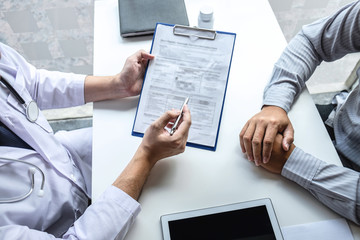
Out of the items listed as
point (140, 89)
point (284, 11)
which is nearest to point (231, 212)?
point (140, 89)

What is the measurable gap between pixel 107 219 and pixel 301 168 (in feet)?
1.61

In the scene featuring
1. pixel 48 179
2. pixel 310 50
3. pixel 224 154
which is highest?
pixel 310 50

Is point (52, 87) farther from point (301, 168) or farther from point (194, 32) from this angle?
point (301, 168)

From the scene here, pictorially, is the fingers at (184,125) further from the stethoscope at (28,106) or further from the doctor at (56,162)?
the stethoscope at (28,106)

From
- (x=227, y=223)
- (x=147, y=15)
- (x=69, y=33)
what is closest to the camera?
(x=227, y=223)

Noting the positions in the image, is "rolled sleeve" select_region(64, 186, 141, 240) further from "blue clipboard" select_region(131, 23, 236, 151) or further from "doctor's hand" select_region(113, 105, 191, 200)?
"blue clipboard" select_region(131, 23, 236, 151)

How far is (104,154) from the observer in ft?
2.55

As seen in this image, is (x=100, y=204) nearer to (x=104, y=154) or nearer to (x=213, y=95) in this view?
(x=104, y=154)

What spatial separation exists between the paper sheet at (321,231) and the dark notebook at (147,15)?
2.36ft

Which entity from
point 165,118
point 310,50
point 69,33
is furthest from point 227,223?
point 69,33

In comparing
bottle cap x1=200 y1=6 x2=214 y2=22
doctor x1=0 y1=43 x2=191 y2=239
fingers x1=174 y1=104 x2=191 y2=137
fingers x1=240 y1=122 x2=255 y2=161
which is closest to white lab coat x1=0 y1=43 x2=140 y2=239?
doctor x1=0 y1=43 x2=191 y2=239

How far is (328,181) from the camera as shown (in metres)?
0.69

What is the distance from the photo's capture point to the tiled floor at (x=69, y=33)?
1.45 metres

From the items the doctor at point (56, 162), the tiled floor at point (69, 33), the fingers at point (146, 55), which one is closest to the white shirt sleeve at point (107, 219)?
the doctor at point (56, 162)
